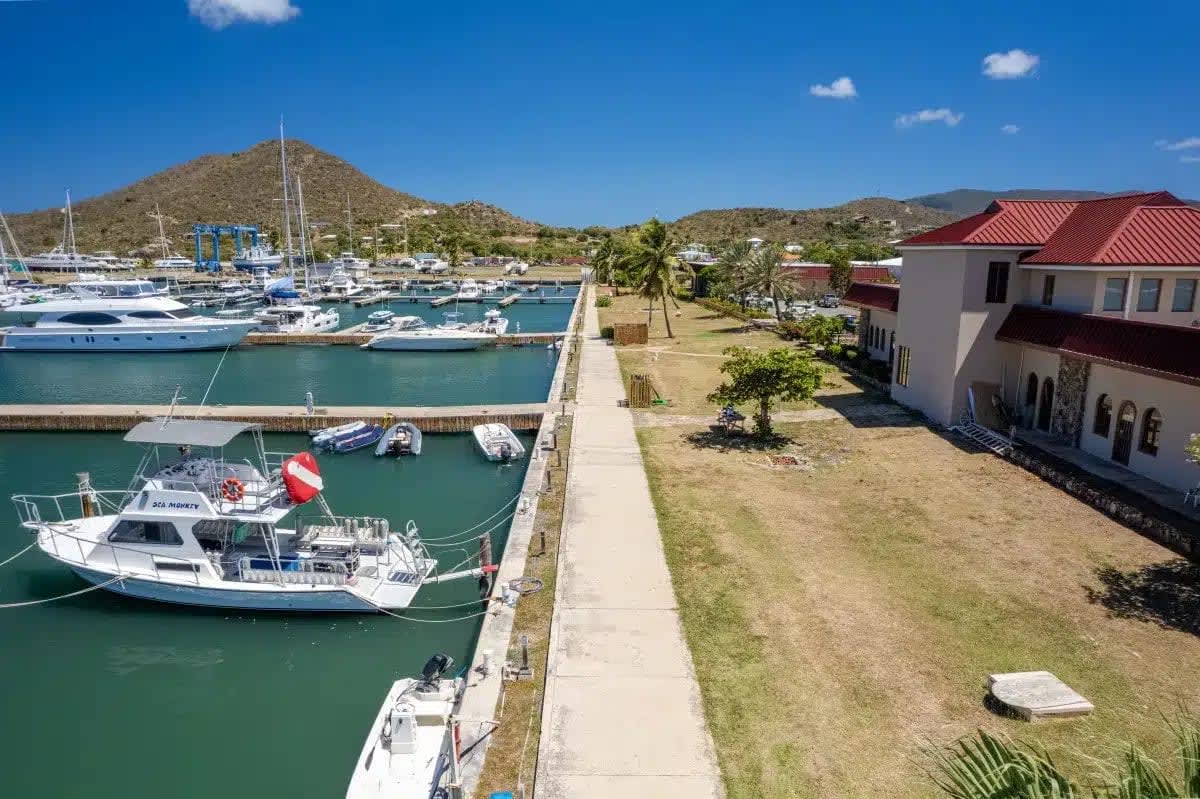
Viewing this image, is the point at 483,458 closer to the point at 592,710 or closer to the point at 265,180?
the point at 592,710

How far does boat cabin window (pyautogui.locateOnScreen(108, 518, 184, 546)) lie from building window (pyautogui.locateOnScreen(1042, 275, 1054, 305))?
25.1 m

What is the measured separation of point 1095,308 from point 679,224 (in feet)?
562

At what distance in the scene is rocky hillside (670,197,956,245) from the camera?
150m

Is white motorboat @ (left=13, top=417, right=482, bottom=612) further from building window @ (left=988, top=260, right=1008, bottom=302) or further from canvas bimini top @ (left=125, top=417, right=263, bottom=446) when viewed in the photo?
building window @ (left=988, top=260, right=1008, bottom=302)

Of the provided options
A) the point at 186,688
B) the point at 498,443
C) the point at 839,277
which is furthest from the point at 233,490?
the point at 839,277

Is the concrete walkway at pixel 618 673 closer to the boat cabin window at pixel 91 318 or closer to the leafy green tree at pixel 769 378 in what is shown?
the leafy green tree at pixel 769 378

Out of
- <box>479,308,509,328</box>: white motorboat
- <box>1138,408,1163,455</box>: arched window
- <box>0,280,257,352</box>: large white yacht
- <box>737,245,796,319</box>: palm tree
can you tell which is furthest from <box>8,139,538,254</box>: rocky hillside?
<box>1138,408,1163,455</box>: arched window

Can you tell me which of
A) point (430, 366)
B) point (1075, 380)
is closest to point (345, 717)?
point (1075, 380)

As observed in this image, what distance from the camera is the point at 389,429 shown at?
28906 millimetres

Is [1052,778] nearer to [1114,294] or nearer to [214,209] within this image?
[1114,294]

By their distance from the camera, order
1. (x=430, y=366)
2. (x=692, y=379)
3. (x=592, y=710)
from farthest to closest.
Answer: (x=430, y=366), (x=692, y=379), (x=592, y=710)

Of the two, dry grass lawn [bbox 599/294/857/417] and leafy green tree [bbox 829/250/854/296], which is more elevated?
leafy green tree [bbox 829/250/854/296]

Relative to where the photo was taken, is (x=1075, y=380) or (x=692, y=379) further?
(x=692, y=379)

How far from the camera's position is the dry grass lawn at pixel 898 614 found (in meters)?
10.2
